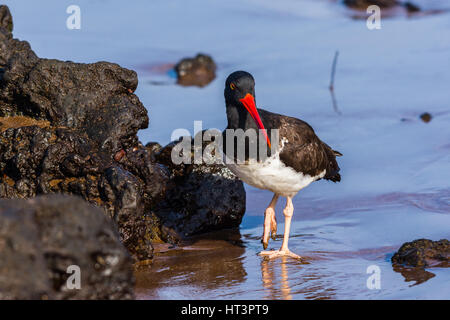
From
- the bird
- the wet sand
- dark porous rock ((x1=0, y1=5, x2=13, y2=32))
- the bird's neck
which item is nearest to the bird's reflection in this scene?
the wet sand

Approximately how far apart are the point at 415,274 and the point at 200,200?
2187 millimetres

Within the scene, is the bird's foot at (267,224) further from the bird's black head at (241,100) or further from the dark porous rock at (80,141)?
the dark porous rock at (80,141)

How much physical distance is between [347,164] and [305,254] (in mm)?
2572

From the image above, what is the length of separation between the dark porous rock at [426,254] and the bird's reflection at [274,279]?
36.0 inches

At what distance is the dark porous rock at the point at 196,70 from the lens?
1220 cm

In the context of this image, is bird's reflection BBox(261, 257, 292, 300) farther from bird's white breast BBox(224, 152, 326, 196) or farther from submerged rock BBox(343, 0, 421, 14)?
submerged rock BBox(343, 0, 421, 14)

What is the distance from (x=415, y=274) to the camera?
551 centimetres

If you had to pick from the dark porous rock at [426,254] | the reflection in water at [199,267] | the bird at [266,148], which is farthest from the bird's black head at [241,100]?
the dark porous rock at [426,254]

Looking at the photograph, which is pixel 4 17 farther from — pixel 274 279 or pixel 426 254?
pixel 426 254

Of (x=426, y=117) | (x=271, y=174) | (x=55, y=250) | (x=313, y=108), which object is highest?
(x=313, y=108)

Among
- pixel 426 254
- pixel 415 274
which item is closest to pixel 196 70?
pixel 426 254

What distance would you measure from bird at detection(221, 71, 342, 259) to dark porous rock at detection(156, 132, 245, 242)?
1.63 feet

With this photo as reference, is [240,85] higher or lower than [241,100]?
higher

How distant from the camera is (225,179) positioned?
695 cm
